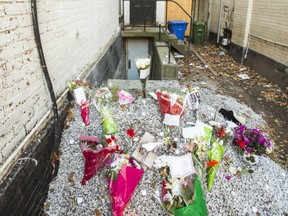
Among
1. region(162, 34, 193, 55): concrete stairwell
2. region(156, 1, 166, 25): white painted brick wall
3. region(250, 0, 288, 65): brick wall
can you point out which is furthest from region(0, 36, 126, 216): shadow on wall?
region(156, 1, 166, 25): white painted brick wall

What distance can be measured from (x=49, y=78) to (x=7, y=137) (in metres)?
0.89

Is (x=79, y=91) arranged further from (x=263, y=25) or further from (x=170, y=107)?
(x=263, y=25)

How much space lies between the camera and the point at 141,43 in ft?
34.0

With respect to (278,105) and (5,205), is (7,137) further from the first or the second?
(278,105)

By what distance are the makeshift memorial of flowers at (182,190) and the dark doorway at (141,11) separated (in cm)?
912

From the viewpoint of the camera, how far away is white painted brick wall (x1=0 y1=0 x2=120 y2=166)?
1.98 metres

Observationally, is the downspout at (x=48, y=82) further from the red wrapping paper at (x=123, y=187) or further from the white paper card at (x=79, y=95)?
the red wrapping paper at (x=123, y=187)

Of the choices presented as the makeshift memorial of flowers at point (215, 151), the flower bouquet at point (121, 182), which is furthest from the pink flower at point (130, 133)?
the makeshift memorial of flowers at point (215, 151)

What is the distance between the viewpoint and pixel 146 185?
2.61m

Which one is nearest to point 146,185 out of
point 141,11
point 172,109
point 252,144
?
point 172,109

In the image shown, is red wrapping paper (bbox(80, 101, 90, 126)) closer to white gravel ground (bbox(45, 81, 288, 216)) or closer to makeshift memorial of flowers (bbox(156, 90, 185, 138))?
white gravel ground (bbox(45, 81, 288, 216))

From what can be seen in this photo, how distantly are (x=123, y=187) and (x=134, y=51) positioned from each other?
8.66m

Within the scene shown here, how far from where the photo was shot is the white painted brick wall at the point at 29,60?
1977 mm

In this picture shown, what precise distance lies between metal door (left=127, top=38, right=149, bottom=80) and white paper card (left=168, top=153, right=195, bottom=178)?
26.1 ft
